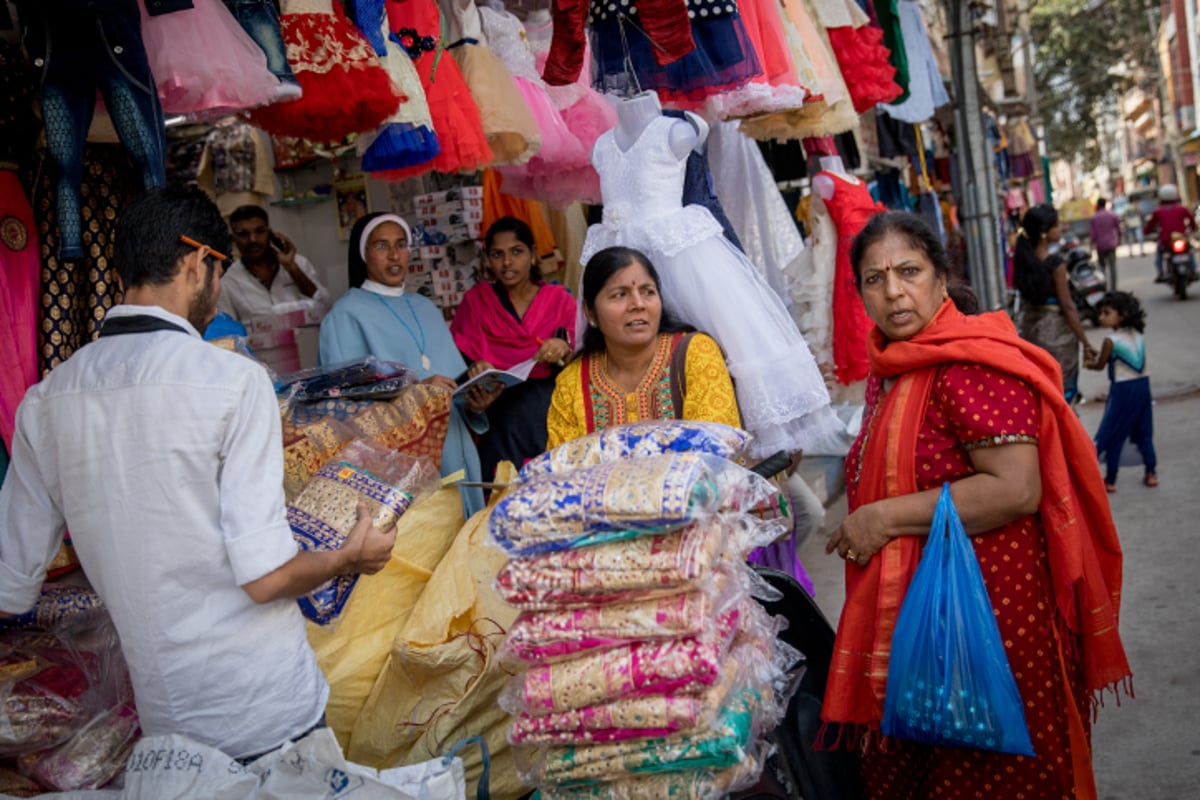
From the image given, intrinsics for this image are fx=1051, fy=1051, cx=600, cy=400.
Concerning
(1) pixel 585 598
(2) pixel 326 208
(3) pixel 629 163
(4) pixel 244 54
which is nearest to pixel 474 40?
(3) pixel 629 163

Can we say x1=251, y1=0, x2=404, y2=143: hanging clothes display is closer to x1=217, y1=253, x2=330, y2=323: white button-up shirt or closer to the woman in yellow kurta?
the woman in yellow kurta

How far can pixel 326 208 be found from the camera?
6.47 metres

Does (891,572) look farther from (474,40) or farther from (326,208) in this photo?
(326,208)

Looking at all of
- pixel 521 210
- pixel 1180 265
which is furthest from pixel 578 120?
pixel 1180 265

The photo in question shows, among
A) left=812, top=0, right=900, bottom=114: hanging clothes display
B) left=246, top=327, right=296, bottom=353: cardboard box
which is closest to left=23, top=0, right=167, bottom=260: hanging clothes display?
left=246, top=327, right=296, bottom=353: cardboard box

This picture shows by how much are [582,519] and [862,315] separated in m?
4.45

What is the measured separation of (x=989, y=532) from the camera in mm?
2441

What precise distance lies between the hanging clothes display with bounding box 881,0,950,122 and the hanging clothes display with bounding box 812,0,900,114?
5.94 ft

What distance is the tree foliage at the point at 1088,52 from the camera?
3017cm

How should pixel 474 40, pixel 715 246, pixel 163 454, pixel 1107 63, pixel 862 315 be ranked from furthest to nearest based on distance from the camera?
pixel 1107 63, pixel 862 315, pixel 474 40, pixel 715 246, pixel 163 454

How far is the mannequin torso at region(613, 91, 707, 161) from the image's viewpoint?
12.2 feet

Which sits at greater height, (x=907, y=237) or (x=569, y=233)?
(x=569, y=233)

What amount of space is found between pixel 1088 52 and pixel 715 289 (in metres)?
32.9

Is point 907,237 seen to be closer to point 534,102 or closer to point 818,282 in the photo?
point 534,102
